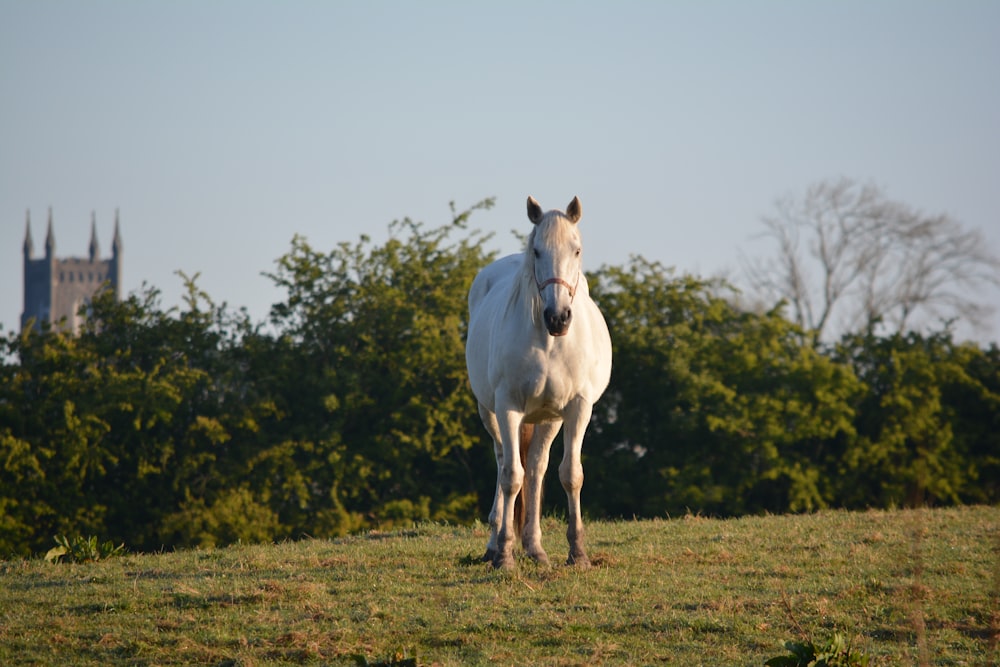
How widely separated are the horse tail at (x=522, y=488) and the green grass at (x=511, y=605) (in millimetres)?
516

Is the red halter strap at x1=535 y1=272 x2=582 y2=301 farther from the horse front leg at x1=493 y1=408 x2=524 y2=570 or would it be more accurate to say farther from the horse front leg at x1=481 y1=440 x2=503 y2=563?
the horse front leg at x1=481 y1=440 x2=503 y2=563

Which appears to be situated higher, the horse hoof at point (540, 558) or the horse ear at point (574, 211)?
the horse ear at point (574, 211)

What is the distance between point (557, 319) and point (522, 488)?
84.2 inches

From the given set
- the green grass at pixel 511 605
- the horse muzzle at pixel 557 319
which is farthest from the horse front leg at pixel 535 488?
the horse muzzle at pixel 557 319

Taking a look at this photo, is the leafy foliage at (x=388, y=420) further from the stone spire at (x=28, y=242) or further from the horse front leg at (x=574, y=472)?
the stone spire at (x=28, y=242)

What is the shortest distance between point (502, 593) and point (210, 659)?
2.20 m

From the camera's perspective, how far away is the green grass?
6270 millimetres

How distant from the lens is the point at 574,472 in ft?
29.4

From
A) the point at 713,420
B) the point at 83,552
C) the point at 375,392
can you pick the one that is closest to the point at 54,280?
the point at 375,392

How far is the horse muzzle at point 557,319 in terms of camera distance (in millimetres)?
7941

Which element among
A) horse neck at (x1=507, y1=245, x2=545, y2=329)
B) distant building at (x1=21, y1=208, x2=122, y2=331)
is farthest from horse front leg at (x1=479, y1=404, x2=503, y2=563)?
distant building at (x1=21, y1=208, x2=122, y2=331)

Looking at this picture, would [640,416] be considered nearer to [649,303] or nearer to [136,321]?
[649,303]

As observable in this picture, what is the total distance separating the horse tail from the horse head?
1.64 meters

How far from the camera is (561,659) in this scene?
19.8ft
